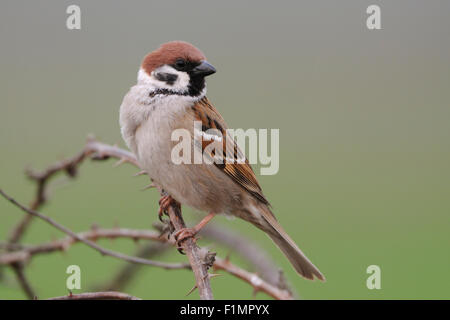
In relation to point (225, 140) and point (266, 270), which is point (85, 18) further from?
point (266, 270)

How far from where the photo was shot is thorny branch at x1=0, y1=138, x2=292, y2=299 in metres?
2.08

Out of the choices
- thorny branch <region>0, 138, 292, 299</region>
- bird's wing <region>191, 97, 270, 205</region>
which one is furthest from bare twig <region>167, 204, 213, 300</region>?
bird's wing <region>191, 97, 270, 205</region>

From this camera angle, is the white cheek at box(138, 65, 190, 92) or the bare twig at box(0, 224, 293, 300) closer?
the bare twig at box(0, 224, 293, 300)

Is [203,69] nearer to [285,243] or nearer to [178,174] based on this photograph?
[178,174]

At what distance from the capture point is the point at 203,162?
3021mm

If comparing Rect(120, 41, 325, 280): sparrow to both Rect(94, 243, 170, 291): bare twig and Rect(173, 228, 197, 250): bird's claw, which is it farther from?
Rect(94, 243, 170, 291): bare twig

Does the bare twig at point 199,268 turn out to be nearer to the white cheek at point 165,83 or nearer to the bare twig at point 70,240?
the bare twig at point 70,240

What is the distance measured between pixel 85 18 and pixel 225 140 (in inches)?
38.1

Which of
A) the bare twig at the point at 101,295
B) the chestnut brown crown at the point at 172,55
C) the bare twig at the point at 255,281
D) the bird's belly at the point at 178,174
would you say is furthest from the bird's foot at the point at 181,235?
the chestnut brown crown at the point at 172,55

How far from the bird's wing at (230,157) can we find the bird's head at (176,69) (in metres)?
0.12

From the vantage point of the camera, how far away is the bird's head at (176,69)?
9.18 ft

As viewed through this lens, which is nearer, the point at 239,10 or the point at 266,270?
the point at 266,270
